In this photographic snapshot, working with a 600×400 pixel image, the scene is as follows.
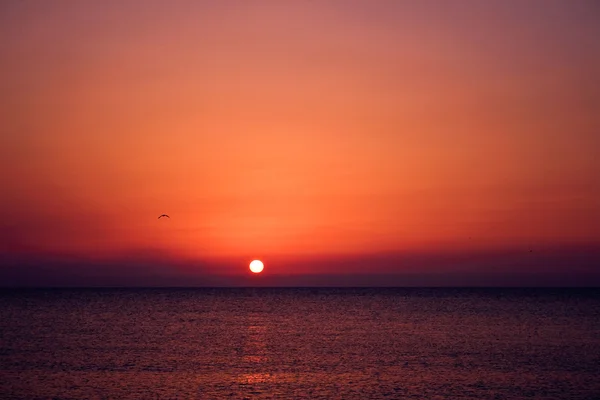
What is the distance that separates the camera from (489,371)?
31703mm

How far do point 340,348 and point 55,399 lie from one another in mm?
20120

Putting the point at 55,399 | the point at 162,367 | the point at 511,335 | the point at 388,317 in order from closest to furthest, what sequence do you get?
the point at 55,399 < the point at 162,367 < the point at 511,335 < the point at 388,317

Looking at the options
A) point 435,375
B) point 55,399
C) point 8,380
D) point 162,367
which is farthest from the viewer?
point 162,367

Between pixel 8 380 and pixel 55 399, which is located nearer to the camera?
pixel 55 399

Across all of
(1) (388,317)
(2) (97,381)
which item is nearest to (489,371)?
(2) (97,381)

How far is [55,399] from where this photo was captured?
25.1m

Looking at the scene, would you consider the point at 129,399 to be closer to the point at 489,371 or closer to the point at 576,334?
the point at 489,371

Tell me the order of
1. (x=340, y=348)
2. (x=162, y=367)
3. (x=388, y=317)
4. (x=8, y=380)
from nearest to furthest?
(x=8, y=380) < (x=162, y=367) < (x=340, y=348) < (x=388, y=317)

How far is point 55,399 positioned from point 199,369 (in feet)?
28.5

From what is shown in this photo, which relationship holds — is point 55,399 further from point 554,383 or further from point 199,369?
point 554,383

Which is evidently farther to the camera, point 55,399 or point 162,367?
point 162,367

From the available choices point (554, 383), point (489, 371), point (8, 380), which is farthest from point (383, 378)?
point (8, 380)

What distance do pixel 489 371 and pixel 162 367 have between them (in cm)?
1713

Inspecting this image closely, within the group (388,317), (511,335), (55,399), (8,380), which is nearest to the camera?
(55,399)
